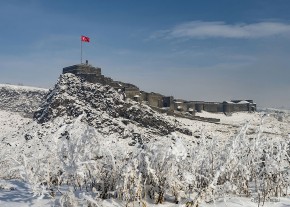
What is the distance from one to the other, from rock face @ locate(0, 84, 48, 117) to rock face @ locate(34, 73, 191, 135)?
41231mm

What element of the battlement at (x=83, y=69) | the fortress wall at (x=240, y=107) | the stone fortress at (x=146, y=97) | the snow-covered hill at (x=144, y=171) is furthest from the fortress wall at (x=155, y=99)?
the snow-covered hill at (x=144, y=171)

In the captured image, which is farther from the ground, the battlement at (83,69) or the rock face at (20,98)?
the battlement at (83,69)

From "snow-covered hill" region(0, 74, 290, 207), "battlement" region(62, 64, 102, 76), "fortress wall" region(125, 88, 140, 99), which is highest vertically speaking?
"battlement" region(62, 64, 102, 76)

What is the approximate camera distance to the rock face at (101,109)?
69438 millimetres

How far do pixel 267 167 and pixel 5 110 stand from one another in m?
110

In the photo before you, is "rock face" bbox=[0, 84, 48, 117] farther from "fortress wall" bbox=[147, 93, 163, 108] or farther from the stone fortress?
"fortress wall" bbox=[147, 93, 163, 108]

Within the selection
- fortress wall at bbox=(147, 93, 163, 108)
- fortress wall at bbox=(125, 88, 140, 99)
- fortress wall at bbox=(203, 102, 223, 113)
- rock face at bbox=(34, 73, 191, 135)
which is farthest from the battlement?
fortress wall at bbox=(203, 102, 223, 113)

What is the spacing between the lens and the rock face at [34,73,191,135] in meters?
69.4

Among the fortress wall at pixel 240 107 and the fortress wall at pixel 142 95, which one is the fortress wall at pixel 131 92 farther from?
the fortress wall at pixel 240 107

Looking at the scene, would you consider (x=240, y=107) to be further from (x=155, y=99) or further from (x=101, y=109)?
(x=101, y=109)

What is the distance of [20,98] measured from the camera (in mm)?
117812

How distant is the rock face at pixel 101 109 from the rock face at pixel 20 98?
4123cm

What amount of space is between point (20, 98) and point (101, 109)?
180 ft

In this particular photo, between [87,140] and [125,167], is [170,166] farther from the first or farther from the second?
[87,140]
